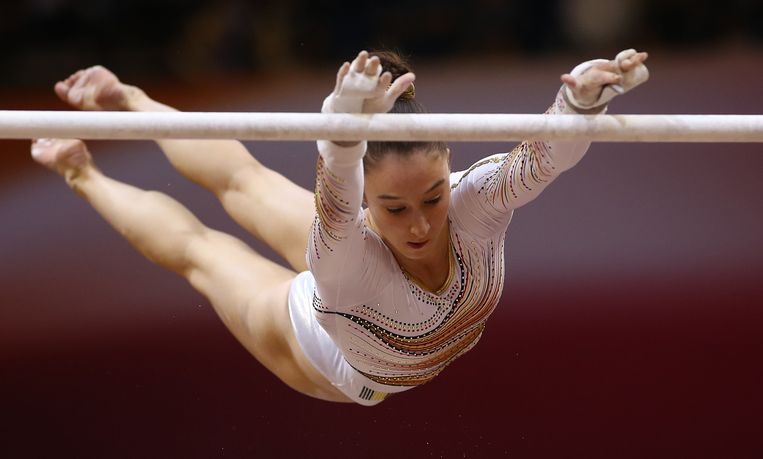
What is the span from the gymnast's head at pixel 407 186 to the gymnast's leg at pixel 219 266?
485mm

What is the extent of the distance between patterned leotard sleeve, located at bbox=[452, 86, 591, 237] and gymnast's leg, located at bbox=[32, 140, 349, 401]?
0.49 meters

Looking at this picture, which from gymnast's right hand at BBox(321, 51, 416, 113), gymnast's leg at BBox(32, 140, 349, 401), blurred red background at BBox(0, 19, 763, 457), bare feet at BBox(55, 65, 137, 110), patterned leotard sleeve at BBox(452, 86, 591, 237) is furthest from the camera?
blurred red background at BBox(0, 19, 763, 457)

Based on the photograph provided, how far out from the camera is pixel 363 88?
4.17 ft

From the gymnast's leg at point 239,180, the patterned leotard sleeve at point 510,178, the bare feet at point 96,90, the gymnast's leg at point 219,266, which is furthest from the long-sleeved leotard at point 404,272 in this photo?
the bare feet at point 96,90

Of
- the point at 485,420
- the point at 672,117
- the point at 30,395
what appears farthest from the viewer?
the point at 30,395

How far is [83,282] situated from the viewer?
2.90 metres

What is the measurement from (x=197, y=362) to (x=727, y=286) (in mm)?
1486

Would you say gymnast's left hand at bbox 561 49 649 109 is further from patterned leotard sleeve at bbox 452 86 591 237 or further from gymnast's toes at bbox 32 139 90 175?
gymnast's toes at bbox 32 139 90 175

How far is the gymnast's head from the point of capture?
55.7 inches

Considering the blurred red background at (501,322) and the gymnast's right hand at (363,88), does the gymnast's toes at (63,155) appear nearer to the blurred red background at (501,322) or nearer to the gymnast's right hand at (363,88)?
the blurred red background at (501,322)

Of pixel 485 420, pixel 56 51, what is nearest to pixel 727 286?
pixel 485 420

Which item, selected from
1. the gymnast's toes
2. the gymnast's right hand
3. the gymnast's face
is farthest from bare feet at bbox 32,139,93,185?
the gymnast's right hand
